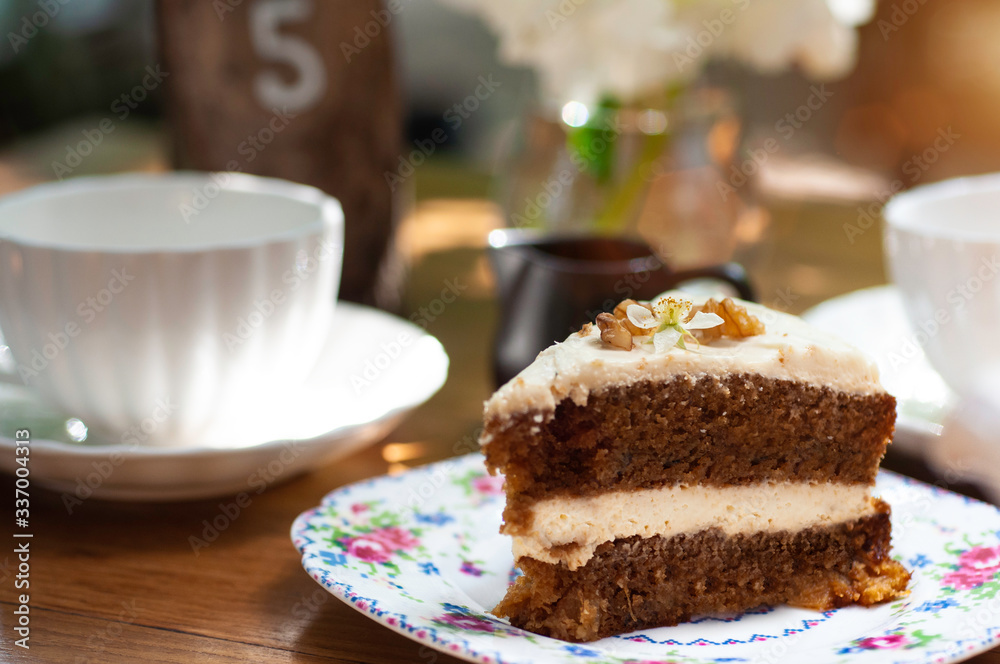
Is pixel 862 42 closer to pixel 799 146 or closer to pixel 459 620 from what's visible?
pixel 799 146

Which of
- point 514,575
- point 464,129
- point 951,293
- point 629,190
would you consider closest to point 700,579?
point 514,575

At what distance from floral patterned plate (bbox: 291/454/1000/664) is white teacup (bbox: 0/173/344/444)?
23 centimetres

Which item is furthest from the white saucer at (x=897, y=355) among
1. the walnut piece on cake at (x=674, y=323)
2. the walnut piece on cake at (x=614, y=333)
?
the walnut piece on cake at (x=614, y=333)

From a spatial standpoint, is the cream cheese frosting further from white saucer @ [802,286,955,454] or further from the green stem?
the green stem

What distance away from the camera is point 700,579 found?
39.5 inches

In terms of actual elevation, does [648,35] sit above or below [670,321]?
above

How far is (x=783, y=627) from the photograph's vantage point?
3.11ft

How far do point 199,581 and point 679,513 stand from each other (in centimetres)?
49

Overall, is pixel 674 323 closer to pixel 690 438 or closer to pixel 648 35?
pixel 690 438

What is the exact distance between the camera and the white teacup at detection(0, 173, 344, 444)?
1.12 m

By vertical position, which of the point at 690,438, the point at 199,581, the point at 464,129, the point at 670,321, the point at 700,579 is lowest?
the point at 464,129

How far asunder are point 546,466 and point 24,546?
571 millimetres

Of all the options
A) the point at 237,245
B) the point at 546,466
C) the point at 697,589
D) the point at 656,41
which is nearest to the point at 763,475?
the point at 697,589

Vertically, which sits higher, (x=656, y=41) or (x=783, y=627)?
(x=656, y=41)
